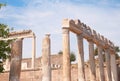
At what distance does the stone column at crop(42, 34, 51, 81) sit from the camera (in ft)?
64.9

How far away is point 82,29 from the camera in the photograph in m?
23.0

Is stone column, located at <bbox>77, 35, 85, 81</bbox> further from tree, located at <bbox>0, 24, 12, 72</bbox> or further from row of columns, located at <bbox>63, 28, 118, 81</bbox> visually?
tree, located at <bbox>0, 24, 12, 72</bbox>

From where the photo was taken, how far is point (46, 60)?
2038 cm

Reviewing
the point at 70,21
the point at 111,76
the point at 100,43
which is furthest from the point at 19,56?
the point at 111,76

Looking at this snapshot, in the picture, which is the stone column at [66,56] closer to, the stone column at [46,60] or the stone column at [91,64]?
the stone column at [46,60]

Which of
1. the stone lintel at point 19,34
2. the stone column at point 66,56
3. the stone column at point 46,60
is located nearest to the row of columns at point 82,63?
the stone column at point 66,56

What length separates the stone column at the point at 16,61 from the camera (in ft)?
47.4

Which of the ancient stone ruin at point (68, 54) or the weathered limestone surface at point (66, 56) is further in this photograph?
the weathered limestone surface at point (66, 56)

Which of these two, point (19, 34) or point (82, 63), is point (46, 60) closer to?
point (82, 63)

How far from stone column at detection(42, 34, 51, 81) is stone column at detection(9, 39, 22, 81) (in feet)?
16.9

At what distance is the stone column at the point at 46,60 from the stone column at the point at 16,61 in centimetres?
514

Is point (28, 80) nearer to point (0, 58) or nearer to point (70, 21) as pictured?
point (70, 21)

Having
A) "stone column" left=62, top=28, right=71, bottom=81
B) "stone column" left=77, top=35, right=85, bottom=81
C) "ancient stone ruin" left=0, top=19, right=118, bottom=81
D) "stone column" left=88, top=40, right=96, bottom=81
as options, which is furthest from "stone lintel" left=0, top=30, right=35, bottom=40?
"stone column" left=88, top=40, right=96, bottom=81

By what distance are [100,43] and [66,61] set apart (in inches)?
282
